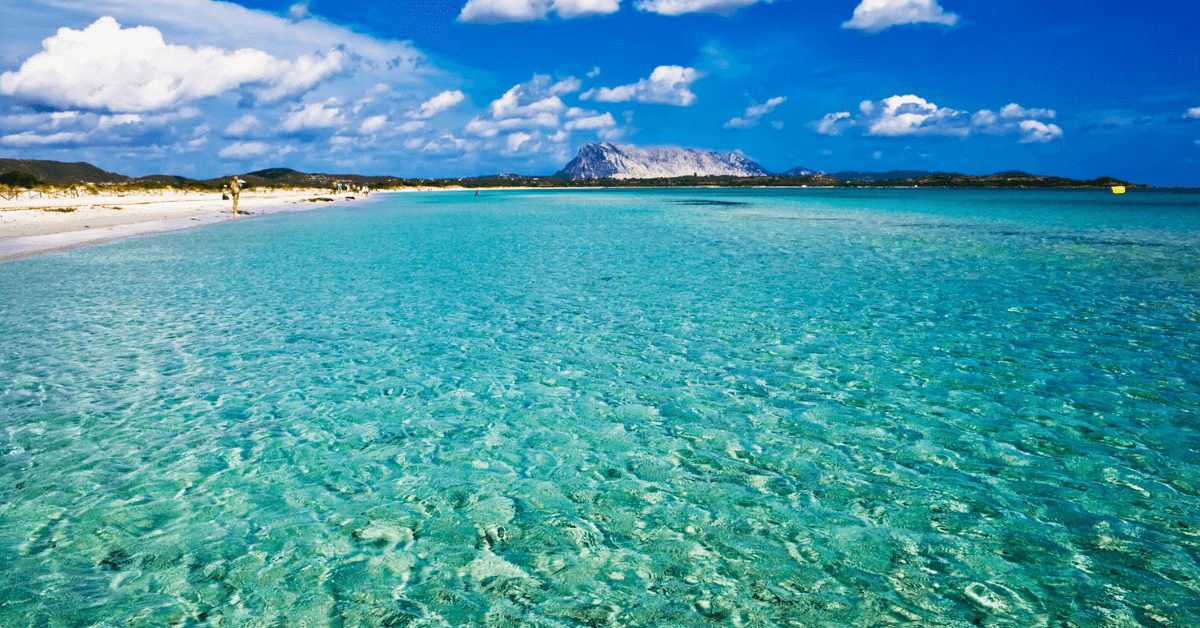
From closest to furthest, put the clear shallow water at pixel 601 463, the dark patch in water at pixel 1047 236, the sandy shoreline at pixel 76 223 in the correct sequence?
the clear shallow water at pixel 601 463
the sandy shoreline at pixel 76 223
the dark patch in water at pixel 1047 236

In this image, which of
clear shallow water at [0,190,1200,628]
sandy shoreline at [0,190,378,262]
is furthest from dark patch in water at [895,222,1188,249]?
sandy shoreline at [0,190,378,262]

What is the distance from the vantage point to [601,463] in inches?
356

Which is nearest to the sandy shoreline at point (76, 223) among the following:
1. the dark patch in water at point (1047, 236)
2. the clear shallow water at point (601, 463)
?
the clear shallow water at point (601, 463)

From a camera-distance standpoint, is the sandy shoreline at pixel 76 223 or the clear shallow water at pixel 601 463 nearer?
the clear shallow water at pixel 601 463

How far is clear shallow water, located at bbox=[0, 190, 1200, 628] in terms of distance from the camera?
615cm

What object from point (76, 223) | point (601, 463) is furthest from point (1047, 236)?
point (76, 223)

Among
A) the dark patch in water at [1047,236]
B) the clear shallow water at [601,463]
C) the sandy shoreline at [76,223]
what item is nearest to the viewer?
the clear shallow water at [601,463]

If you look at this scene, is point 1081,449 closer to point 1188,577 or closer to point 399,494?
point 1188,577

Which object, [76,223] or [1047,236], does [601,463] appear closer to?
[1047,236]

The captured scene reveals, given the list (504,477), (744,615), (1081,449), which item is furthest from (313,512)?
(1081,449)

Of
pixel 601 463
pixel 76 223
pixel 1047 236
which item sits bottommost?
pixel 601 463

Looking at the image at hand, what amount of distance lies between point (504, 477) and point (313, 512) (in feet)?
7.62

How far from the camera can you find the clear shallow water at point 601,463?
6152mm

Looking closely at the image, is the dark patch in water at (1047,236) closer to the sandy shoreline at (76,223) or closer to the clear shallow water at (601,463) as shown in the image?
the clear shallow water at (601,463)
